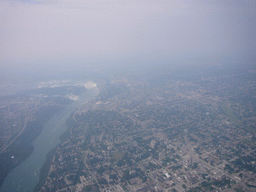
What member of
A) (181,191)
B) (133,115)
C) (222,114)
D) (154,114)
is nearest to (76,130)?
(133,115)

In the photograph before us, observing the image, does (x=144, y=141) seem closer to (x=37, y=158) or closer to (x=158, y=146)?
(x=158, y=146)

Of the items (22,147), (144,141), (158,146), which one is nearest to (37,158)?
(22,147)

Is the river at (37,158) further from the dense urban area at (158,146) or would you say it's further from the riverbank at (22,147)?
the dense urban area at (158,146)

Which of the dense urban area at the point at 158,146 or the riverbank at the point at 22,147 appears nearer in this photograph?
the dense urban area at the point at 158,146

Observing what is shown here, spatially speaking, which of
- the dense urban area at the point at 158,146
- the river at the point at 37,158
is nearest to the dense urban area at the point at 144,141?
the dense urban area at the point at 158,146

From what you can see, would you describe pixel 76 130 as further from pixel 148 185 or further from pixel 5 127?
pixel 148 185

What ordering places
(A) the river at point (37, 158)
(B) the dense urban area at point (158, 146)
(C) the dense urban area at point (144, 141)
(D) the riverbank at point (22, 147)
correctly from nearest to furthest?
1. (B) the dense urban area at point (158, 146)
2. (C) the dense urban area at point (144, 141)
3. (A) the river at point (37, 158)
4. (D) the riverbank at point (22, 147)

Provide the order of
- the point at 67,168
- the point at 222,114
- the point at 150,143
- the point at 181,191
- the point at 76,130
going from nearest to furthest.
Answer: the point at 181,191 < the point at 67,168 < the point at 150,143 < the point at 76,130 < the point at 222,114

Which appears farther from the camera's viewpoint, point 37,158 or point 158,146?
point 158,146
